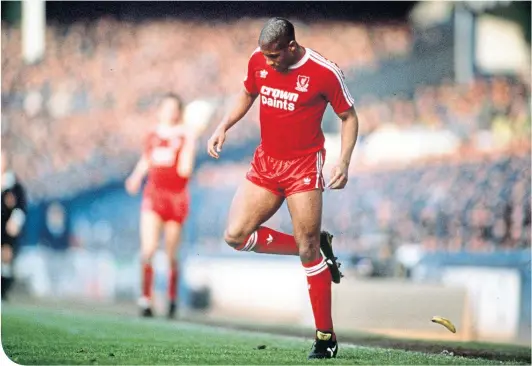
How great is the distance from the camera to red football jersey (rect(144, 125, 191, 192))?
8.45 meters

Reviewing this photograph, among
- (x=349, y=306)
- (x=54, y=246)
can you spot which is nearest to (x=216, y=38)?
(x=54, y=246)

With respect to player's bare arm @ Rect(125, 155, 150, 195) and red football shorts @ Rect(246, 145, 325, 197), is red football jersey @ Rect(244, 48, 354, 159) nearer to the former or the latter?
red football shorts @ Rect(246, 145, 325, 197)

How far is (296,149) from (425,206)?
6670 millimetres

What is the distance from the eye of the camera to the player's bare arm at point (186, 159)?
8.32 m

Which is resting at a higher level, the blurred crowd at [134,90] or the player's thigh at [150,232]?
the blurred crowd at [134,90]

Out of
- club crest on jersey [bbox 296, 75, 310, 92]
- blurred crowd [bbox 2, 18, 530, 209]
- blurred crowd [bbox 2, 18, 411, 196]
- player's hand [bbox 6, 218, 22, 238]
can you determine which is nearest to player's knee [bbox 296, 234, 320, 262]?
club crest on jersey [bbox 296, 75, 310, 92]

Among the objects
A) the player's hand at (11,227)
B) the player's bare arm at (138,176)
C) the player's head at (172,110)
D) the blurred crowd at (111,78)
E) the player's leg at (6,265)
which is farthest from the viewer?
the blurred crowd at (111,78)

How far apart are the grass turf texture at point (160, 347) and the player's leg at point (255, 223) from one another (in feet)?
1.98

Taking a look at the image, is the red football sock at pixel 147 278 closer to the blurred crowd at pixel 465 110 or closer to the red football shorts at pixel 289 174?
the red football shorts at pixel 289 174

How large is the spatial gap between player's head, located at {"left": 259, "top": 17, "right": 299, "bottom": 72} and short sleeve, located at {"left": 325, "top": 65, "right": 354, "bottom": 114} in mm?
248

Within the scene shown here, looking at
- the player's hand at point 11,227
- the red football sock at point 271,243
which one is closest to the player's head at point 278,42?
the red football sock at point 271,243

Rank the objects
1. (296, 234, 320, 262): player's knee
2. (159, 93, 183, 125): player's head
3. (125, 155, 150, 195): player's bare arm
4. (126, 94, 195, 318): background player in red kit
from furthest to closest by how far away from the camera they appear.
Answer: (126, 94, 195, 318): background player in red kit < (159, 93, 183, 125): player's head < (125, 155, 150, 195): player's bare arm < (296, 234, 320, 262): player's knee

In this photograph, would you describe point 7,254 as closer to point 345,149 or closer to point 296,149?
point 296,149

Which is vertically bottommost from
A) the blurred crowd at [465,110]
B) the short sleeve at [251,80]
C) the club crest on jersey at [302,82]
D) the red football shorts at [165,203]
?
the red football shorts at [165,203]
